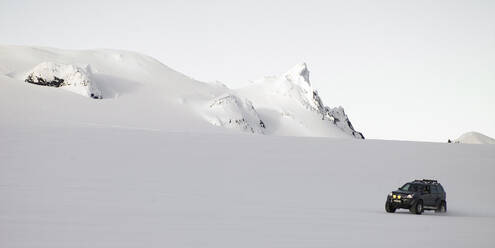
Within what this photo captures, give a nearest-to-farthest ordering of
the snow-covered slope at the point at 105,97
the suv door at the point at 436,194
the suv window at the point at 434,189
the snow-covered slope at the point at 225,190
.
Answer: the snow-covered slope at the point at 225,190 → the suv door at the point at 436,194 → the suv window at the point at 434,189 → the snow-covered slope at the point at 105,97

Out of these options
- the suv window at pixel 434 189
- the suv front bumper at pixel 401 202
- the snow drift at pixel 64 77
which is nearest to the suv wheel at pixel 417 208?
the suv front bumper at pixel 401 202

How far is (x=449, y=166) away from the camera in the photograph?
43125 millimetres

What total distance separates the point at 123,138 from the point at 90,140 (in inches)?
120

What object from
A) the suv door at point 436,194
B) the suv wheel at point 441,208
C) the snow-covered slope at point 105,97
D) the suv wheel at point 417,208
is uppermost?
the snow-covered slope at point 105,97

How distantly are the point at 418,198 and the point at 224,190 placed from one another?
818 centimetres

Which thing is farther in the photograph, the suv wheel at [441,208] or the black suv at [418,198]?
the suv wheel at [441,208]

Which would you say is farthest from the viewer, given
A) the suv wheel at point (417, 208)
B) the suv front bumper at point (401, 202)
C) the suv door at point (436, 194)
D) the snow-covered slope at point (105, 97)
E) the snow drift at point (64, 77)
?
the snow drift at point (64, 77)

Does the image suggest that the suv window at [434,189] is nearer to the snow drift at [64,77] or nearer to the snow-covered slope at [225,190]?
the snow-covered slope at [225,190]

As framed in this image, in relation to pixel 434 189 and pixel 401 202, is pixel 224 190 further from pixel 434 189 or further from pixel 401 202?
pixel 434 189

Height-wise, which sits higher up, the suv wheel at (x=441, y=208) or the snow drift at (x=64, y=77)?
the snow drift at (x=64, y=77)

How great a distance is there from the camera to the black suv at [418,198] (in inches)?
1002

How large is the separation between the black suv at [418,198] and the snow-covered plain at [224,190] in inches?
35.0

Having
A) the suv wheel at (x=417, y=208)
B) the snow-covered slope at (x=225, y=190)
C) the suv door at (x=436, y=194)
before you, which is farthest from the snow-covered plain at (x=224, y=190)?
the suv door at (x=436, y=194)

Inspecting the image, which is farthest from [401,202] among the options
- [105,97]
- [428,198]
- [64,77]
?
[64,77]
